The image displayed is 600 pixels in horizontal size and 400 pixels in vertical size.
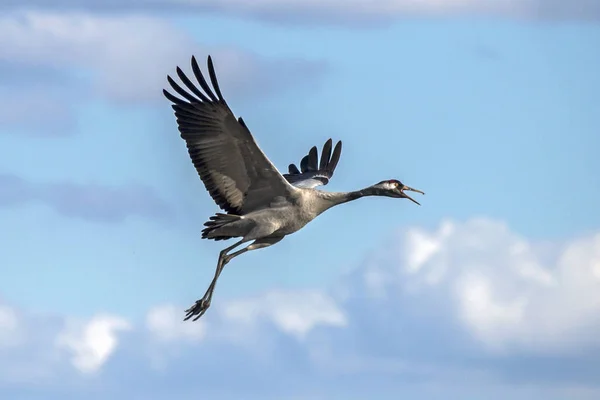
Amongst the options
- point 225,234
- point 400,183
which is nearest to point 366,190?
point 400,183

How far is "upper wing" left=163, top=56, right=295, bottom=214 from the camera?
3250cm

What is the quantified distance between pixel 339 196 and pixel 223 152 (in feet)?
8.22

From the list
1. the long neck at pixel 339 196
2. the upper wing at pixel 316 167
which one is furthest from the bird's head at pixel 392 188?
the upper wing at pixel 316 167

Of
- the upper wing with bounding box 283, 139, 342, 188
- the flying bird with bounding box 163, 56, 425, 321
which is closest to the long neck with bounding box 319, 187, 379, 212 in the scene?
the flying bird with bounding box 163, 56, 425, 321

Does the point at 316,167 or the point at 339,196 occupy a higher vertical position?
the point at 316,167

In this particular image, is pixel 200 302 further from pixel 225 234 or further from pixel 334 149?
pixel 334 149

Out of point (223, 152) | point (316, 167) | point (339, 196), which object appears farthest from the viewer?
point (316, 167)

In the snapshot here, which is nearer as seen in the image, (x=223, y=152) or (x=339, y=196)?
(x=223, y=152)

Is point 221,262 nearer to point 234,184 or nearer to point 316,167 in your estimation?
point 234,184

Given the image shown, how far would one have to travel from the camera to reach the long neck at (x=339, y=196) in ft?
110

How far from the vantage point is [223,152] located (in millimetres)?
32938

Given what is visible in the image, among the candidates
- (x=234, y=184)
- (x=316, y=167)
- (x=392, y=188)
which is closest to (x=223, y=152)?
(x=234, y=184)

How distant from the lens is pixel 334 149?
38.8 meters

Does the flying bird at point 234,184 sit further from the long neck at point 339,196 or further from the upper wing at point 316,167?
the upper wing at point 316,167
